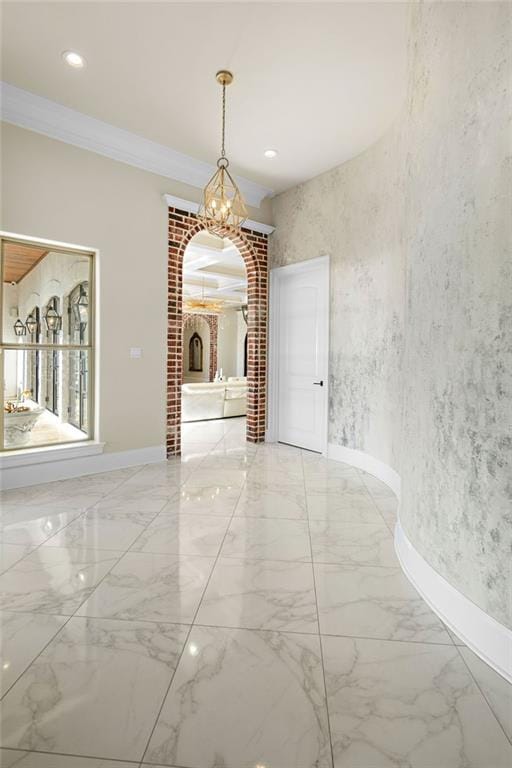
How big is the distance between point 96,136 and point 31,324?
179 cm

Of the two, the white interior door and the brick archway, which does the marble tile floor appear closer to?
the brick archway

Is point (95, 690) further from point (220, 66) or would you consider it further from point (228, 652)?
point (220, 66)

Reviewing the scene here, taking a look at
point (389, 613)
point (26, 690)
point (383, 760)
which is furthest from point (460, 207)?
point (26, 690)

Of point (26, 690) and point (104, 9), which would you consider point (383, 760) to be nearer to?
point (26, 690)

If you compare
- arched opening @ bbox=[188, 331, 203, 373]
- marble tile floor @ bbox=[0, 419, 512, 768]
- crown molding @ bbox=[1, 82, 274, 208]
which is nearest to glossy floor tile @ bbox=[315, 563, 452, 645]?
marble tile floor @ bbox=[0, 419, 512, 768]

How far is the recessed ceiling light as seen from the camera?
8.88 feet

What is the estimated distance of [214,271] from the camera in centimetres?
909

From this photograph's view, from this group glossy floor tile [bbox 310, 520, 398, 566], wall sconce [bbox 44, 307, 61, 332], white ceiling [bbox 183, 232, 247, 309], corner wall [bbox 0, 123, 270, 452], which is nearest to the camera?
glossy floor tile [bbox 310, 520, 398, 566]

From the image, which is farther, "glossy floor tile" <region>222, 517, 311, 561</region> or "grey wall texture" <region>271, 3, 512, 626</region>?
"glossy floor tile" <region>222, 517, 311, 561</region>

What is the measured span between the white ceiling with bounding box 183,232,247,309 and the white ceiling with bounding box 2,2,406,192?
2.99m

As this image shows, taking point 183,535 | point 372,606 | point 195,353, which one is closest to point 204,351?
point 195,353

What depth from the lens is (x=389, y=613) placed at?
1.72 m

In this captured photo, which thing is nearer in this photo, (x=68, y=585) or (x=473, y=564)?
(x=473, y=564)

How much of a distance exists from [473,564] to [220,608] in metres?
1.05
